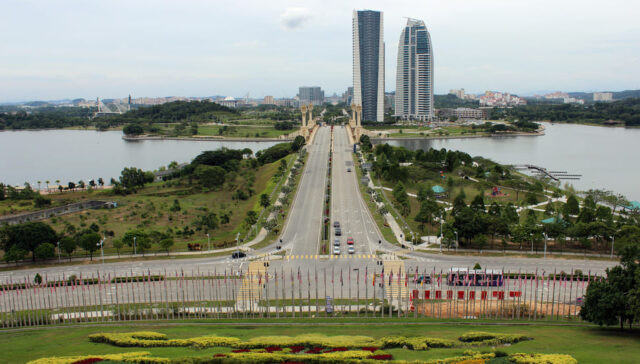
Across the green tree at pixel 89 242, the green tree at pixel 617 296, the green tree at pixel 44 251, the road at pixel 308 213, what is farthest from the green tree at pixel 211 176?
the green tree at pixel 617 296

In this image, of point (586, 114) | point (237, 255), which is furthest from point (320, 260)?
point (586, 114)

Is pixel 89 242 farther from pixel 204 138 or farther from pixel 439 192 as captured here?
pixel 204 138

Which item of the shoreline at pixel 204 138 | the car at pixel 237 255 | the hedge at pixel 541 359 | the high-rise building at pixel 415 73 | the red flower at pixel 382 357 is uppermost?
the high-rise building at pixel 415 73

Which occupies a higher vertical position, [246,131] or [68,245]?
[246,131]

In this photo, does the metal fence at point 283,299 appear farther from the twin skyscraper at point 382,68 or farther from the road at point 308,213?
the twin skyscraper at point 382,68

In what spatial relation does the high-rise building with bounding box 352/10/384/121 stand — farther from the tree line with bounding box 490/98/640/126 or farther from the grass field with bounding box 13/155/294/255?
the grass field with bounding box 13/155/294/255

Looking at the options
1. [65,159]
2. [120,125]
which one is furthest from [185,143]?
[120,125]

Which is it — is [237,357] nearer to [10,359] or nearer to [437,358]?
[437,358]
